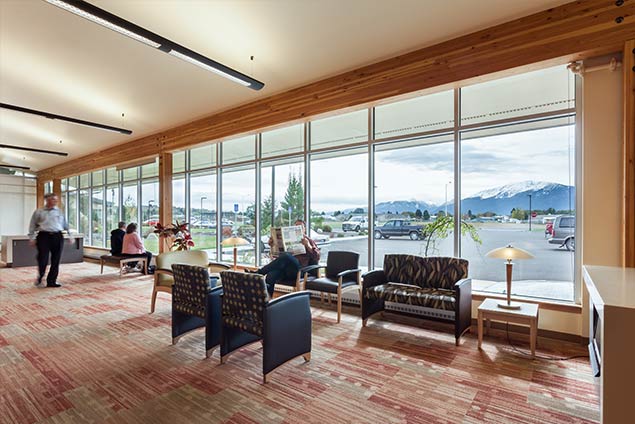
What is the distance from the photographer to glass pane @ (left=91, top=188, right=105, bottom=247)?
12.0m

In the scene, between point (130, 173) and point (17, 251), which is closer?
point (17, 251)

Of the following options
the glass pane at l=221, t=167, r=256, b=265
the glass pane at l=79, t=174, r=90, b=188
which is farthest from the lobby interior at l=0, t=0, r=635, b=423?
the glass pane at l=79, t=174, r=90, b=188

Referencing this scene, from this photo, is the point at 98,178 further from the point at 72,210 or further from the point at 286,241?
the point at 286,241

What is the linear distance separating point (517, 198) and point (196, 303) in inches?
160

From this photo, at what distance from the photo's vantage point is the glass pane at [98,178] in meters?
11.9

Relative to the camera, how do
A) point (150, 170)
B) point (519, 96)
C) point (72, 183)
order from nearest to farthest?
point (519, 96) < point (150, 170) < point (72, 183)

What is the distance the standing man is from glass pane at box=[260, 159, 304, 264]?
430 cm

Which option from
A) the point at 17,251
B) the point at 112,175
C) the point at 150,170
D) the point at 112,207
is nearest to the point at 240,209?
the point at 150,170

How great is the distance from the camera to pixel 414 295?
3920 millimetres

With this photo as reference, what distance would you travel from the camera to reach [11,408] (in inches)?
97.2

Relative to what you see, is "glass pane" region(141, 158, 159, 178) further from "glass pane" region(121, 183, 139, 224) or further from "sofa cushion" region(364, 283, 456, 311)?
"sofa cushion" region(364, 283, 456, 311)

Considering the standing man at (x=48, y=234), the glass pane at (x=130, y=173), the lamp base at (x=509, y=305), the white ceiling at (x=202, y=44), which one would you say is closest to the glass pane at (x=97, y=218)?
the glass pane at (x=130, y=173)

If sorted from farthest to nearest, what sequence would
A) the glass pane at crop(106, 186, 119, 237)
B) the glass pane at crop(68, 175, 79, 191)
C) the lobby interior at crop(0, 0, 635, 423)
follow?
the glass pane at crop(68, 175, 79, 191)
the glass pane at crop(106, 186, 119, 237)
the lobby interior at crop(0, 0, 635, 423)

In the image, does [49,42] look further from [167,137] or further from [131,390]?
[131,390]
